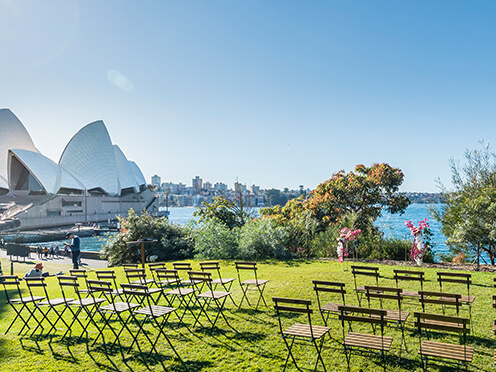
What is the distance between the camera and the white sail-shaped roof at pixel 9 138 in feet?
206

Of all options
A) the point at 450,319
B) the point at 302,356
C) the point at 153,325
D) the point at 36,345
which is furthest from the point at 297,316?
the point at 36,345

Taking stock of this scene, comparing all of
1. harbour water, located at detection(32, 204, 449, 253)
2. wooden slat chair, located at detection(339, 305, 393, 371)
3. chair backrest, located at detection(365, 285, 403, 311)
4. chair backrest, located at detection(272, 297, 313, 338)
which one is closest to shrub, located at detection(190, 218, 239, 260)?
harbour water, located at detection(32, 204, 449, 253)

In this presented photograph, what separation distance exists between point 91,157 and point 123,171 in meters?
13.7

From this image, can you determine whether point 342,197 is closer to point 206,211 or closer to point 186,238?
point 206,211

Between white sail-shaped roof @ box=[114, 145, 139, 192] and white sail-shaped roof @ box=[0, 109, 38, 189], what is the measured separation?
17.0 m

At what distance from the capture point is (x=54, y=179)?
65.1 m

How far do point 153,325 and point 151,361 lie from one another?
1459 millimetres

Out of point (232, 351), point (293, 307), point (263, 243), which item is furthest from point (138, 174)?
point (293, 307)

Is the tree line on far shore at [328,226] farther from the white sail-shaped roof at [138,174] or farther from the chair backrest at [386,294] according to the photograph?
the white sail-shaped roof at [138,174]

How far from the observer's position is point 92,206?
7325cm

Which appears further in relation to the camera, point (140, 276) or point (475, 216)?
point (475, 216)

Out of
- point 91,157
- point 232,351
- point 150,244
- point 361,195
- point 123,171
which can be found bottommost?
point 232,351

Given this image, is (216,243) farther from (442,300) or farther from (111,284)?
(442,300)

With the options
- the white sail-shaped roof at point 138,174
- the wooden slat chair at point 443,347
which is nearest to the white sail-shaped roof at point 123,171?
the white sail-shaped roof at point 138,174
